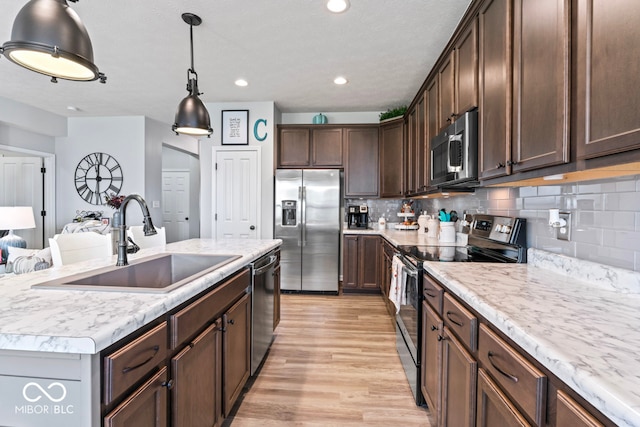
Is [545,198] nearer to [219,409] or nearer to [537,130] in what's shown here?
[537,130]

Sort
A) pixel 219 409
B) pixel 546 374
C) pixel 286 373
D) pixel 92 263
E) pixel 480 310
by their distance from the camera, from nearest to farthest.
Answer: pixel 546 374 < pixel 480 310 < pixel 219 409 < pixel 92 263 < pixel 286 373

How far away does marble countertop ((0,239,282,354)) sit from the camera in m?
0.77

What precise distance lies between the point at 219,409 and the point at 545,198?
2.04 m

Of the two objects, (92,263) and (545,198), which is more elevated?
(545,198)

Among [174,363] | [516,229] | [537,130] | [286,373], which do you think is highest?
[537,130]

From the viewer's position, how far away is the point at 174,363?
3.72 ft

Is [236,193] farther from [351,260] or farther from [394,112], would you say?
[394,112]

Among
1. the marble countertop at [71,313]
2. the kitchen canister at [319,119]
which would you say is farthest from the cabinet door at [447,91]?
the kitchen canister at [319,119]

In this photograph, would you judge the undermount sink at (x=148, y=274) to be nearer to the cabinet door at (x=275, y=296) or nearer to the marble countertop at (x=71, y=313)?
the marble countertop at (x=71, y=313)

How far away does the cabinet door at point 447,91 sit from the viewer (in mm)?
Answer: 2420

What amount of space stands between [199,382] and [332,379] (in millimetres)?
1198

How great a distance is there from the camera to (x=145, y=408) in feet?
3.23

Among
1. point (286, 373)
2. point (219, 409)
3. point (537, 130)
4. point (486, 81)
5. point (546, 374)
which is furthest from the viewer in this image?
point (286, 373)

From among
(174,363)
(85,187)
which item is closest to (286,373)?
(174,363)
